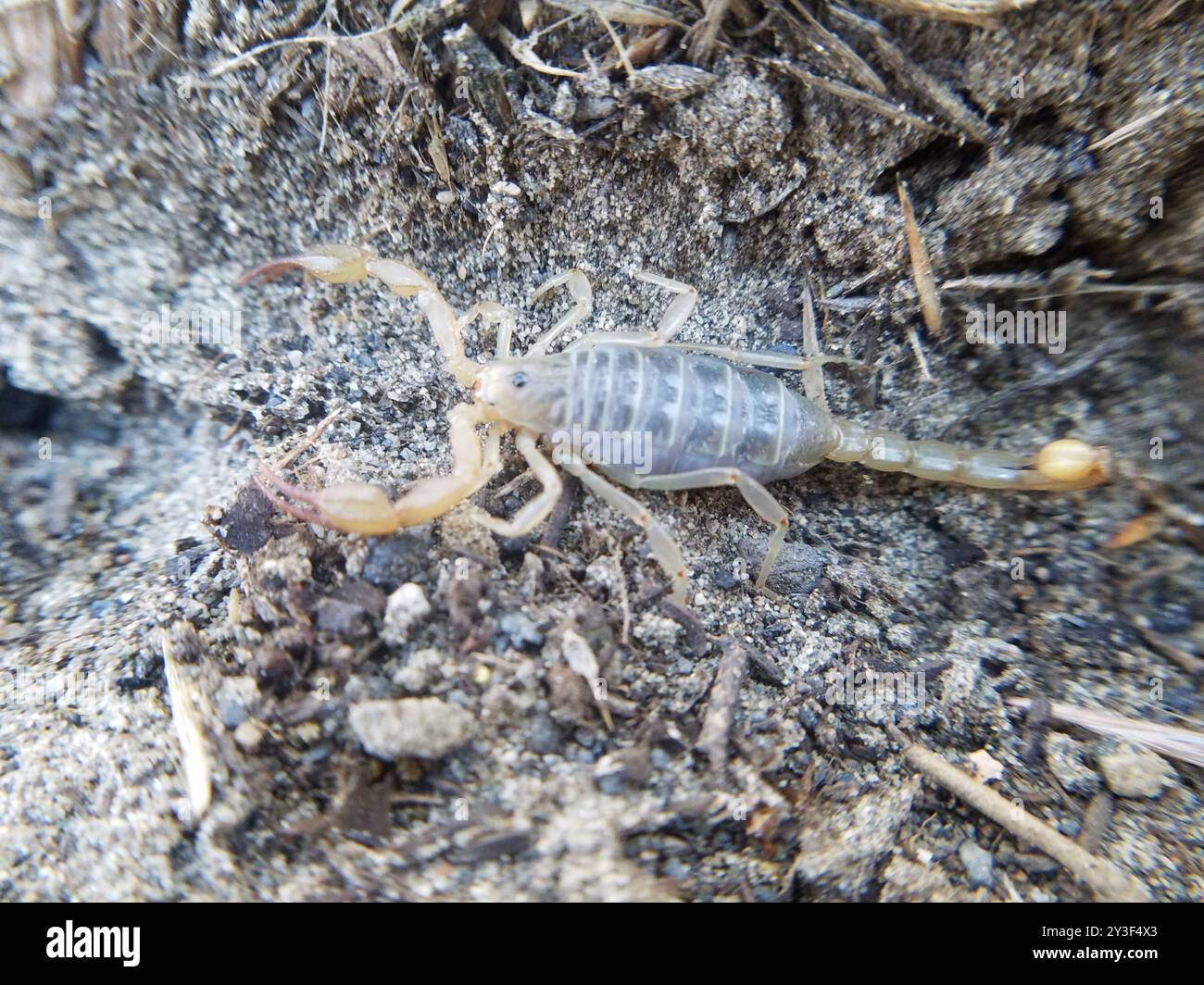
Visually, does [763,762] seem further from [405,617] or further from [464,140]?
[464,140]

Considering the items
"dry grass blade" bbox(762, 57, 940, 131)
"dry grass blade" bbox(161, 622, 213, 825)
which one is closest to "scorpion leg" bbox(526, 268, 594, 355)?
"dry grass blade" bbox(762, 57, 940, 131)

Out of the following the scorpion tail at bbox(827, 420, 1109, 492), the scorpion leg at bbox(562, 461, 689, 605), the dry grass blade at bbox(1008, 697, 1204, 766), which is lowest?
the dry grass blade at bbox(1008, 697, 1204, 766)

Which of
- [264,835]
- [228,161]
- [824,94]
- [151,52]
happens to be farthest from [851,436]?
[151,52]

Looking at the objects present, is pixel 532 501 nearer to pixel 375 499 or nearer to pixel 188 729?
pixel 375 499
